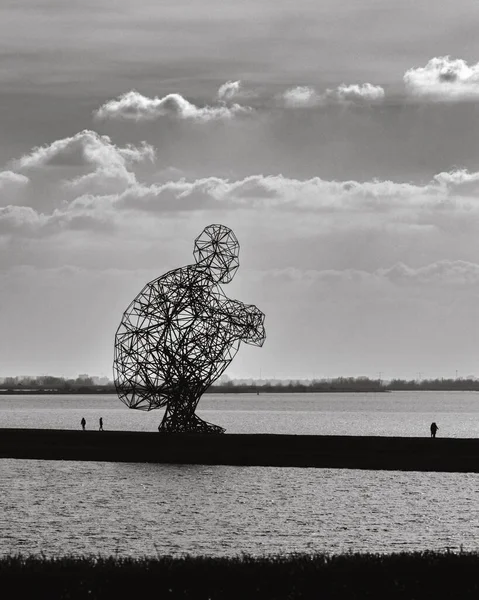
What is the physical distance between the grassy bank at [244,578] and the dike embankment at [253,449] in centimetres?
2380

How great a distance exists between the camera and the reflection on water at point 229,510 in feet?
79.9

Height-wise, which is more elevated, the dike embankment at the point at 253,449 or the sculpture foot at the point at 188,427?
the sculpture foot at the point at 188,427

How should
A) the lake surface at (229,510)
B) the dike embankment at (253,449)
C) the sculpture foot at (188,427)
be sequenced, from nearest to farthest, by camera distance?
the lake surface at (229,510), the dike embankment at (253,449), the sculpture foot at (188,427)

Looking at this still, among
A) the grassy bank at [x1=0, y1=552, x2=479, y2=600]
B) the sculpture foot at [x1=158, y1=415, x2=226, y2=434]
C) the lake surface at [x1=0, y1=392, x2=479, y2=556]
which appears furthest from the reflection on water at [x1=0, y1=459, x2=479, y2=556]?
the grassy bank at [x1=0, y1=552, x2=479, y2=600]

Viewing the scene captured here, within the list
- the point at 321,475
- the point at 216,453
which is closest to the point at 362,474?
the point at 321,475

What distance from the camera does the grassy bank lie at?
1364 cm

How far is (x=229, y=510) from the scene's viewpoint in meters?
30.1

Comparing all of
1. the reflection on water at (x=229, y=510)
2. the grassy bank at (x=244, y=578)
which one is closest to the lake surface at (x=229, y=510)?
the reflection on water at (x=229, y=510)

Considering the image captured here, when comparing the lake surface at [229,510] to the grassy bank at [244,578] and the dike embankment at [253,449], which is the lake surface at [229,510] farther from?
the grassy bank at [244,578]

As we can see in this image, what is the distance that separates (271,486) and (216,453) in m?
6.38

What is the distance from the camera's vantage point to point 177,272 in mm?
43250

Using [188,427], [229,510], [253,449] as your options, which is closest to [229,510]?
[229,510]

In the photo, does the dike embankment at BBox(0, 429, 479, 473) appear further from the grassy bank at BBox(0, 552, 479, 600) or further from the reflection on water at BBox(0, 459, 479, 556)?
the grassy bank at BBox(0, 552, 479, 600)

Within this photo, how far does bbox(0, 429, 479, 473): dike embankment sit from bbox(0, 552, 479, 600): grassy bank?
78.1 feet
